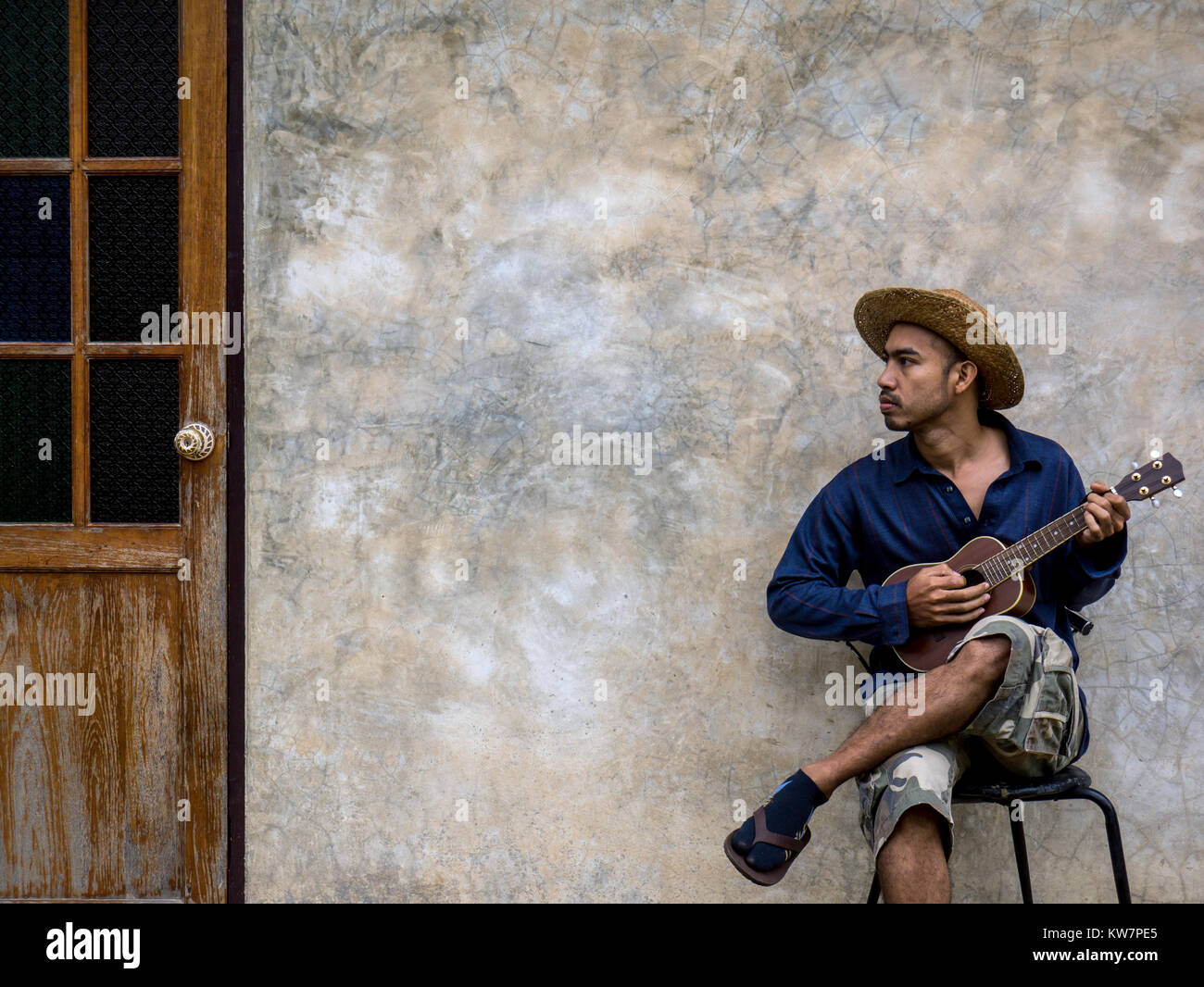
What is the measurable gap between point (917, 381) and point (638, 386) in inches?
33.7

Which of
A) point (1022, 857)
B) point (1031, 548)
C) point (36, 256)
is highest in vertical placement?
point (36, 256)

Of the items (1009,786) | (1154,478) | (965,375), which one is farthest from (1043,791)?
(965,375)

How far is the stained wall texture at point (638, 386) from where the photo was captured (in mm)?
3090

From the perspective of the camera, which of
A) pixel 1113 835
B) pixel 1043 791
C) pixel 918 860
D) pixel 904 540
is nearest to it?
pixel 918 860

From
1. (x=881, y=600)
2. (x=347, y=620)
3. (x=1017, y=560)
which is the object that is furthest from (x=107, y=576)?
(x=1017, y=560)

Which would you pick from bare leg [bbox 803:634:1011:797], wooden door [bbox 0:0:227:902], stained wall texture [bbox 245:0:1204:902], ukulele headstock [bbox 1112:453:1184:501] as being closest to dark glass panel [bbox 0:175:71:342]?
wooden door [bbox 0:0:227:902]

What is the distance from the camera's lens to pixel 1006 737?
241 cm

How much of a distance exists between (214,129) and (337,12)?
0.50 meters

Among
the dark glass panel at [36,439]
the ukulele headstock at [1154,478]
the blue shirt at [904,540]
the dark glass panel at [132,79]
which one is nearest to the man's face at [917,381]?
the blue shirt at [904,540]

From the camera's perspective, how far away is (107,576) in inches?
123

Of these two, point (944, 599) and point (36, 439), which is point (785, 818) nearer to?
point (944, 599)

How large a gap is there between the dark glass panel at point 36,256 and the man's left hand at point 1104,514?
2.84 m

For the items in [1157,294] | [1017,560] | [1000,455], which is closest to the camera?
[1017,560]

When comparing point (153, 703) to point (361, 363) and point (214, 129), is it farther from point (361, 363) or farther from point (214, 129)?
point (214, 129)
